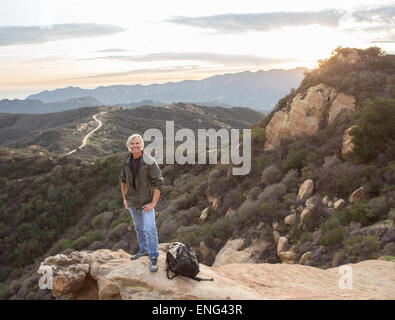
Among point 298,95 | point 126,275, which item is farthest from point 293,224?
point 298,95

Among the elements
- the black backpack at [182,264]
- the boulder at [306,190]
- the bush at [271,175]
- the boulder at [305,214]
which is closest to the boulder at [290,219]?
the boulder at [305,214]

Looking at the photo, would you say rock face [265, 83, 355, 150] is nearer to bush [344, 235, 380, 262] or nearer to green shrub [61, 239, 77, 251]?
bush [344, 235, 380, 262]

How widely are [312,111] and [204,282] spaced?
13.1m

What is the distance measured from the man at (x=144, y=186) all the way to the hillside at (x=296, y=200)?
215cm

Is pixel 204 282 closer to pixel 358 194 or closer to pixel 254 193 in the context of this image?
pixel 358 194

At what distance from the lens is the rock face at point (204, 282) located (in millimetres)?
4633

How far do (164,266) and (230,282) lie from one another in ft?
3.92

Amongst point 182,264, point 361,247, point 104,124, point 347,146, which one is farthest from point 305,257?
point 104,124

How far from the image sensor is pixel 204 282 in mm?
4816

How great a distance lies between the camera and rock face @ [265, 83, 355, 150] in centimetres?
1462

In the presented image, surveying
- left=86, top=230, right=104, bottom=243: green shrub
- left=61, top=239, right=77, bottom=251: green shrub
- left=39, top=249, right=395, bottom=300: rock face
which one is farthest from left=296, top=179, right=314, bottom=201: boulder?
left=61, top=239, right=77, bottom=251: green shrub

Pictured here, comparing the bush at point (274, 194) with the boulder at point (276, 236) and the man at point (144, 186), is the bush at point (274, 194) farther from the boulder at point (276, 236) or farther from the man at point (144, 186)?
the man at point (144, 186)

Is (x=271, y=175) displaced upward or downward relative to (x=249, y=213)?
upward

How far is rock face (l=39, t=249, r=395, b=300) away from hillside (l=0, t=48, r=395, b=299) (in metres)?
0.30
